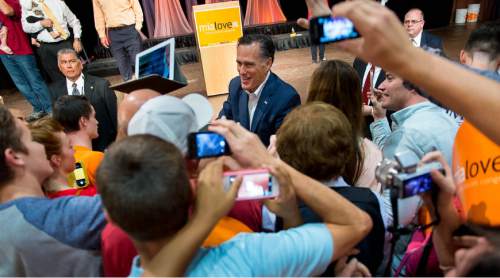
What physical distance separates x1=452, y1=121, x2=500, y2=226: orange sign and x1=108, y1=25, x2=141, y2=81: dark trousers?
4745 mm

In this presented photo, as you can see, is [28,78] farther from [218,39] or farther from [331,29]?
[331,29]

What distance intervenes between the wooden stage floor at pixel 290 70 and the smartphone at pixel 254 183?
13.1ft

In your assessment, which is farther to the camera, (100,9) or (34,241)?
(100,9)

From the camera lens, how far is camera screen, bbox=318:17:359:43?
836 millimetres

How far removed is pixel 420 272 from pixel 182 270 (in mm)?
758

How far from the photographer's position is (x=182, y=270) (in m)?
0.82

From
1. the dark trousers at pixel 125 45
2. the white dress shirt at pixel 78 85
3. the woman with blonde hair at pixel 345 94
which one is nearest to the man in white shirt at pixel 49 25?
the dark trousers at pixel 125 45

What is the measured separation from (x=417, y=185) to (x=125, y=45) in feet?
16.6

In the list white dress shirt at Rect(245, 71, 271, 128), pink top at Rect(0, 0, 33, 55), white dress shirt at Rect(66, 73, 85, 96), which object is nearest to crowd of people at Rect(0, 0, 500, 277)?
white dress shirt at Rect(245, 71, 271, 128)

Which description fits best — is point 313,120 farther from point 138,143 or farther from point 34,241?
point 34,241

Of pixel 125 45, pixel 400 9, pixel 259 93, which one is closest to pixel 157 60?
pixel 259 93

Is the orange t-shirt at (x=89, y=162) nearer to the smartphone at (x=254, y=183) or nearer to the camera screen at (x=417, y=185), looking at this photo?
the smartphone at (x=254, y=183)

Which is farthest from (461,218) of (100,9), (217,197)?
(100,9)

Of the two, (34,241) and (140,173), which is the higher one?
(140,173)
